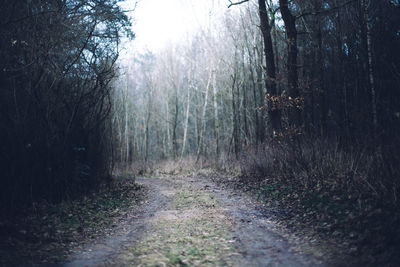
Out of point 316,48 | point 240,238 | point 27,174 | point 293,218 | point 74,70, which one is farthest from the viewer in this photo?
point 316,48

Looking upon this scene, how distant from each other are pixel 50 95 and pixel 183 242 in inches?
255

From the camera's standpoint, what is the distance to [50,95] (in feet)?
29.8

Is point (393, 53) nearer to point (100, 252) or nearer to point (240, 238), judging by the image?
point (240, 238)

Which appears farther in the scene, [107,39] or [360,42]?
[360,42]

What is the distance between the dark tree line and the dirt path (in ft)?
9.87

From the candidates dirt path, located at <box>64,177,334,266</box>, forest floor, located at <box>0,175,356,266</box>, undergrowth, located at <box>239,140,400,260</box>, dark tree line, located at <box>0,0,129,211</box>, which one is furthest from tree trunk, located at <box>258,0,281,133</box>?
dark tree line, located at <box>0,0,129,211</box>

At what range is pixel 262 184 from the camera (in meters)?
10.9

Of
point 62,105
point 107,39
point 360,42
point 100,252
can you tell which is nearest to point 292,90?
point 360,42

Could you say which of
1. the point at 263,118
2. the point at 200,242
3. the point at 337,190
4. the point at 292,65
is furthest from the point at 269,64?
the point at 200,242

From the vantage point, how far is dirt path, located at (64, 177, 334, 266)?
4582 millimetres

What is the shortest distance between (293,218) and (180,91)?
27.9 m

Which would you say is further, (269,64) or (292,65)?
(269,64)

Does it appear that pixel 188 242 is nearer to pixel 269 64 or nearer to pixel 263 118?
pixel 269 64

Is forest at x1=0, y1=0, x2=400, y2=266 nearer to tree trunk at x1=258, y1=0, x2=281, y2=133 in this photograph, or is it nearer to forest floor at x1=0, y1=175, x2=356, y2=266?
tree trunk at x1=258, y1=0, x2=281, y2=133
